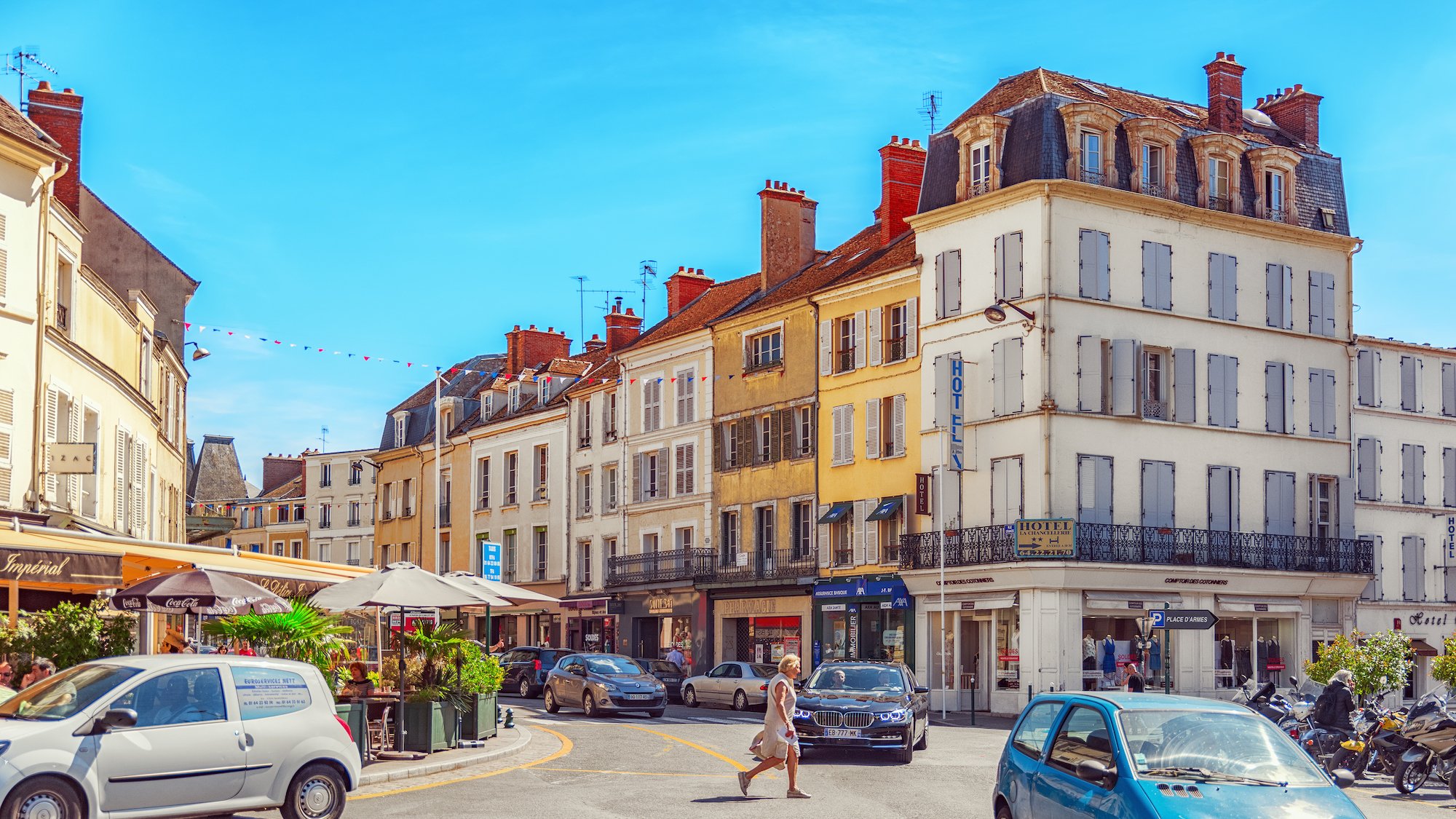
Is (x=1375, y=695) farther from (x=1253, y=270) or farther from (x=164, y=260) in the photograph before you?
(x=164, y=260)

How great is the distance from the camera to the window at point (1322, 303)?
4147 cm

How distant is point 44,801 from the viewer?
459 inches

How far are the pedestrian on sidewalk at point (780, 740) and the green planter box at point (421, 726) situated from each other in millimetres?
5545

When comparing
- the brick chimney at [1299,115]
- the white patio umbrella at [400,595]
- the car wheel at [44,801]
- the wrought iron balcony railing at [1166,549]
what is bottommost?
the car wheel at [44,801]

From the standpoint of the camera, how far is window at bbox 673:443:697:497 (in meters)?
49.6

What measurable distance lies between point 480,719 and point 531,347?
42.3 metres

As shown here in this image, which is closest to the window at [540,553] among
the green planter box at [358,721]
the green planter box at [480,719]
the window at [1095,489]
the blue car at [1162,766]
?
the window at [1095,489]

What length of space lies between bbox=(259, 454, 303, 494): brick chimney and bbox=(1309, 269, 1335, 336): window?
68.2 m

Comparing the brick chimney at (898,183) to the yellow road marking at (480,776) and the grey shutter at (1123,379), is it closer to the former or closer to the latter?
the grey shutter at (1123,379)

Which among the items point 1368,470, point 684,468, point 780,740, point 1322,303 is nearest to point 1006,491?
point 1322,303

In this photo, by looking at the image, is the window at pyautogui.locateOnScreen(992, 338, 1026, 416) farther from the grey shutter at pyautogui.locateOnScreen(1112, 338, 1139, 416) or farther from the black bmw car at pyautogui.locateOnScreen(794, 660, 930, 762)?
the black bmw car at pyautogui.locateOnScreen(794, 660, 930, 762)

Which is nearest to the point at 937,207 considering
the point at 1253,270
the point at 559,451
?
the point at 1253,270

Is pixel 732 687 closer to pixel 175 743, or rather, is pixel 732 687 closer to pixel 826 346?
pixel 826 346

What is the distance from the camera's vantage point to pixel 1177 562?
3791 centimetres
